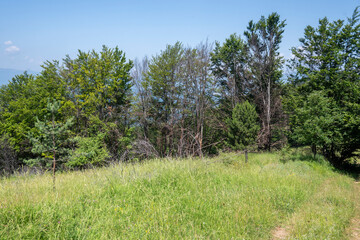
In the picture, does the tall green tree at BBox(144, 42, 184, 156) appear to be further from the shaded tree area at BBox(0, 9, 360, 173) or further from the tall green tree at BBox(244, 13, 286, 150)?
the tall green tree at BBox(244, 13, 286, 150)

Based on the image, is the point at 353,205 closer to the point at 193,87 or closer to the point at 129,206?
the point at 129,206

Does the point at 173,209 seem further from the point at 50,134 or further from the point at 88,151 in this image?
the point at 88,151

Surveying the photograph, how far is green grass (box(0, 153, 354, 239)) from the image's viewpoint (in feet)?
10.5

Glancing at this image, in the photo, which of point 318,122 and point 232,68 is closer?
point 318,122

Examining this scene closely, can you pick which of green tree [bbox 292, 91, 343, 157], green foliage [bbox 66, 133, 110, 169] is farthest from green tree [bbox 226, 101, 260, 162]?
green foliage [bbox 66, 133, 110, 169]

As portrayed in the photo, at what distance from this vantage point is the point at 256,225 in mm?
3969

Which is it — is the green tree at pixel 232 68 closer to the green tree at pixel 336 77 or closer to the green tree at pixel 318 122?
the green tree at pixel 336 77

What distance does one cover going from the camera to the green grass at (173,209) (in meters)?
3.19

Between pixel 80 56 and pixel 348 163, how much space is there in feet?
87.9

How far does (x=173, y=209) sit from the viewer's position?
418 cm

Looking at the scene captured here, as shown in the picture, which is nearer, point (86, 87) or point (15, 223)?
point (15, 223)

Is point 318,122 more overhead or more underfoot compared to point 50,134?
more overhead

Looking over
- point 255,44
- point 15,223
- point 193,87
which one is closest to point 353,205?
point 15,223

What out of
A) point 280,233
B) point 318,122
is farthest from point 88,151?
point 318,122
